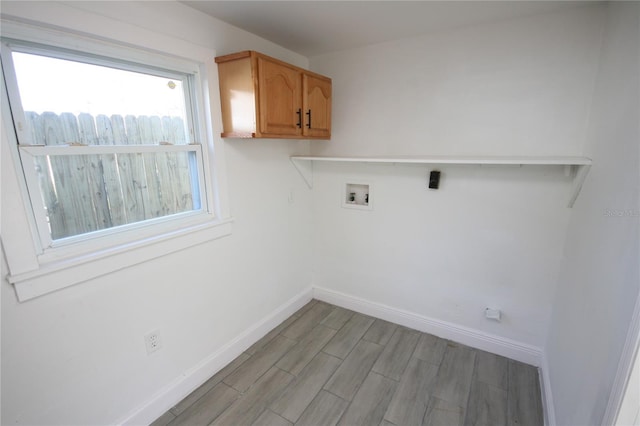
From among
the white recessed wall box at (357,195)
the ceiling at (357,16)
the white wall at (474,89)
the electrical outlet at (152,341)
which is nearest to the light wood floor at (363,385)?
the electrical outlet at (152,341)

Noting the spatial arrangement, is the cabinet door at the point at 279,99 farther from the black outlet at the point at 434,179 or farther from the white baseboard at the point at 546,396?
the white baseboard at the point at 546,396

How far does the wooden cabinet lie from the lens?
1752mm

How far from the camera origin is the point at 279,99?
192cm

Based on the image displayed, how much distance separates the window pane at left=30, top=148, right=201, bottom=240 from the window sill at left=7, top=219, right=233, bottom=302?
15 cm

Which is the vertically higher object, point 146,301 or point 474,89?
point 474,89

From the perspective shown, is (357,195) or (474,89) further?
(357,195)

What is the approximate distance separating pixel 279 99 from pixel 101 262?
4.43 feet

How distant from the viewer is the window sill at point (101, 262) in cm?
122

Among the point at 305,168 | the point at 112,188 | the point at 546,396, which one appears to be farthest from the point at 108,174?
the point at 546,396

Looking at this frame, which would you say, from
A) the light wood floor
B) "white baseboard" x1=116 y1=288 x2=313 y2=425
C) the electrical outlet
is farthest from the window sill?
the light wood floor

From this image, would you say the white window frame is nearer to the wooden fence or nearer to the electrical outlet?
the wooden fence

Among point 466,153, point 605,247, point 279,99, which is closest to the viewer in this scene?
point 605,247

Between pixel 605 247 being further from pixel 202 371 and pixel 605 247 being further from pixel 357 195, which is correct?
pixel 202 371

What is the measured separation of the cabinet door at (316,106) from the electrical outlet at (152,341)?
5.29ft
